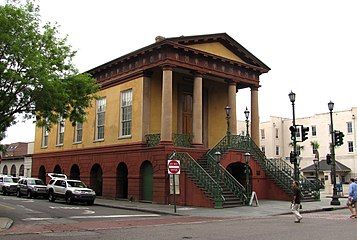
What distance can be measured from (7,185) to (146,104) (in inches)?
670

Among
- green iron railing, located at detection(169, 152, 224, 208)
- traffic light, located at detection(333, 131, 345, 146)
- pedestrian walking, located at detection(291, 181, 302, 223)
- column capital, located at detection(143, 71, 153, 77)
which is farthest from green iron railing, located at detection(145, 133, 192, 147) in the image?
pedestrian walking, located at detection(291, 181, 302, 223)

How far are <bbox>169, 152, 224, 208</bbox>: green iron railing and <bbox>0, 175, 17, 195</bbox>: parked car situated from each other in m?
18.6

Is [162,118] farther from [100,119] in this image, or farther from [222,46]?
[100,119]

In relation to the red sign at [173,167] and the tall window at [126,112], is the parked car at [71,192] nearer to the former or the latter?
the tall window at [126,112]

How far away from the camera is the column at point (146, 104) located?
2895cm

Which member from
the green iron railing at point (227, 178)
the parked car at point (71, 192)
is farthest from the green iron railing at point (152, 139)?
the parked car at point (71, 192)

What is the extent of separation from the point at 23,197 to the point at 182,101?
50.7 ft

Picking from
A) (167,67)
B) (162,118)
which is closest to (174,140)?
(162,118)

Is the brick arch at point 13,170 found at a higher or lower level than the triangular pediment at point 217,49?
lower

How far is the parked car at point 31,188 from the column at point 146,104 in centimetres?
1015

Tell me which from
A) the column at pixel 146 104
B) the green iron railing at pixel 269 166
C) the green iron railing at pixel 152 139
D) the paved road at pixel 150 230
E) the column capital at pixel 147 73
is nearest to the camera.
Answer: the paved road at pixel 150 230

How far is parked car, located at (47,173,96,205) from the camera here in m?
26.2

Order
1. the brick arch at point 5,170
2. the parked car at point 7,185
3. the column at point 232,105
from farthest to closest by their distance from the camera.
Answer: the brick arch at point 5,170, the parked car at point 7,185, the column at point 232,105

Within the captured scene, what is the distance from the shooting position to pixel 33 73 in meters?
18.6
